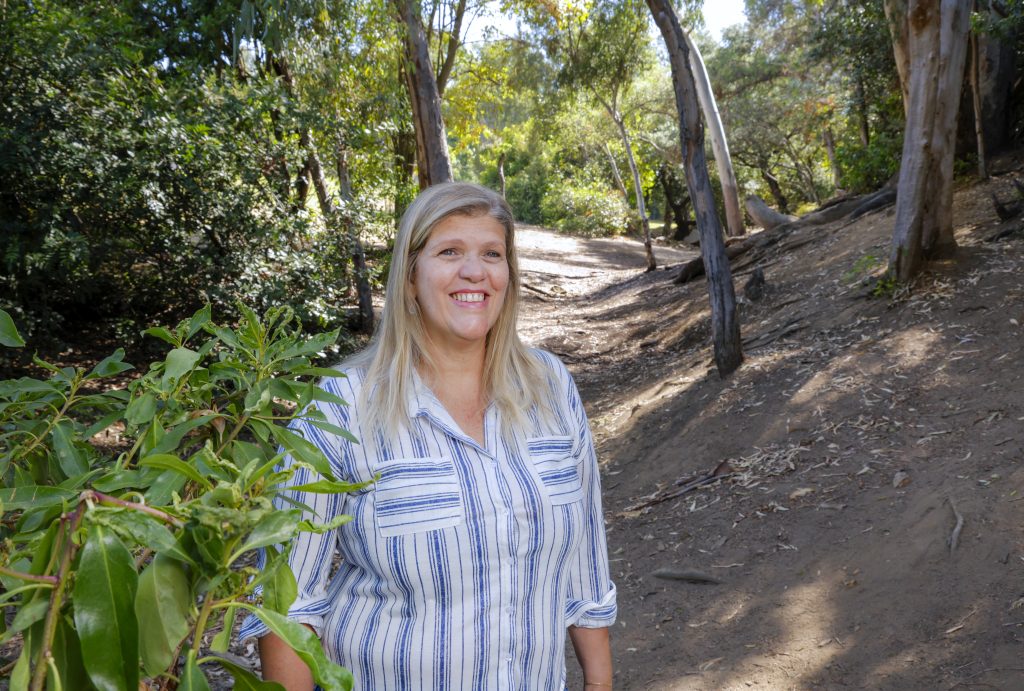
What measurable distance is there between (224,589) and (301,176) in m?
10.7

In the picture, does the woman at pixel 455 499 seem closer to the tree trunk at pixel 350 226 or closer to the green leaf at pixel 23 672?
the green leaf at pixel 23 672

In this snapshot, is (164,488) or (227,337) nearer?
(164,488)

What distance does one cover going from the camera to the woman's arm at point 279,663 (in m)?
1.71

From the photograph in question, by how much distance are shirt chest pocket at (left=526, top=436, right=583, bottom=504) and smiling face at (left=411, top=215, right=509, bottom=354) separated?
309mm

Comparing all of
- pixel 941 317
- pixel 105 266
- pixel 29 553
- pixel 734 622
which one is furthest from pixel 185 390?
pixel 105 266

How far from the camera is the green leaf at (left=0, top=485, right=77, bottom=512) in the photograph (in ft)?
3.18

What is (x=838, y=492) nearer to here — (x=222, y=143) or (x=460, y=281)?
(x=460, y=281)

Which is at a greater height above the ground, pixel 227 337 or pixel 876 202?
pixel 227 337

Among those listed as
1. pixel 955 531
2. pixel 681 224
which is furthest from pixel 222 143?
pixel 681 224

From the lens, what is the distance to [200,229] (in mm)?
9469

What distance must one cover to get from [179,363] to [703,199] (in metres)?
7.38

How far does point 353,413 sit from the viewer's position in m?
1.88

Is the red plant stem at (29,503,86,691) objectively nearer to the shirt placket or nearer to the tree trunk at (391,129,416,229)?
the shirt placket

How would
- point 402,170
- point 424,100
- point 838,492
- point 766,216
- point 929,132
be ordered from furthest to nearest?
point 766,216, point 402,170, point 424,100, point 929,132, point 838,492
